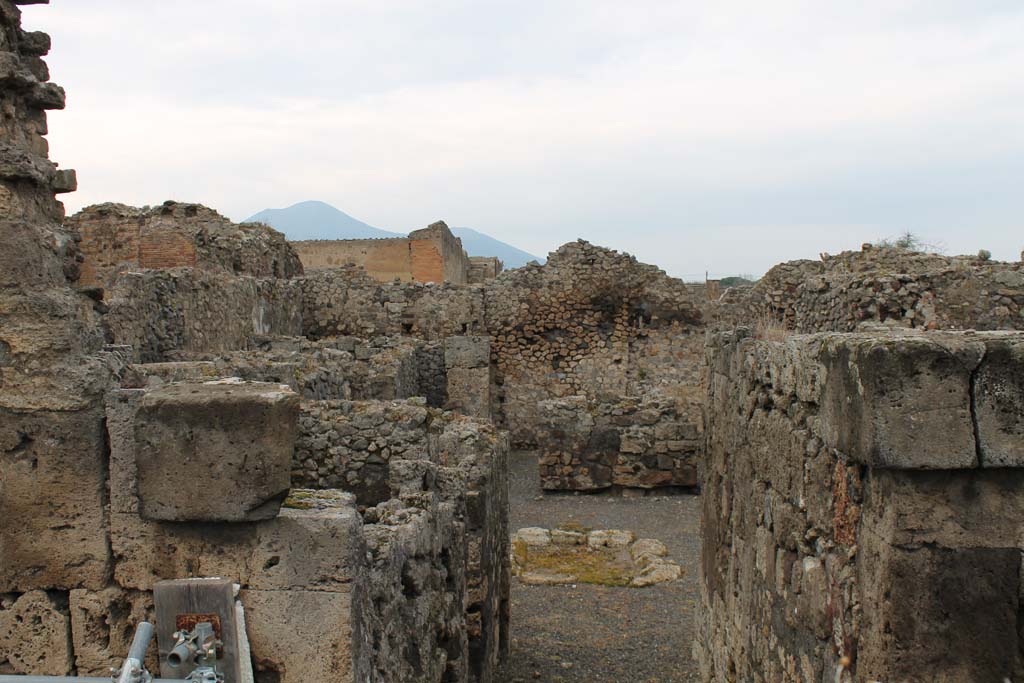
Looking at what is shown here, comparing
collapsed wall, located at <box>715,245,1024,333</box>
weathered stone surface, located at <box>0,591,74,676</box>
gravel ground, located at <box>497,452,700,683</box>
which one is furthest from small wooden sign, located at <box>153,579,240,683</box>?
collapsed wall, located at <box>715,245,1024,333</box>

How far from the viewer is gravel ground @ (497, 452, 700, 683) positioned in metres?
6.75

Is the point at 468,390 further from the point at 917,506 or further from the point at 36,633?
the point at 917,506

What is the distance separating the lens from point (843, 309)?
7.76 m

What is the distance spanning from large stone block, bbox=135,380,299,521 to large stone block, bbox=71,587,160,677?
0.39m

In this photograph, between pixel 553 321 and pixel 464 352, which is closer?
pixel 464 352

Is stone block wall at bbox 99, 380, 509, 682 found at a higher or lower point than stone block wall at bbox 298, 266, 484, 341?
lower

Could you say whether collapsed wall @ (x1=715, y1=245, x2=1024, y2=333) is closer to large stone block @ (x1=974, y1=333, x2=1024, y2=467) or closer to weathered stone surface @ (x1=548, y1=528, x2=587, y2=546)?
weathered stone surface @ (x1=548, y1=528, x2=587, y2=546)

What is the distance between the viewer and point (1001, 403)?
266 centimetres

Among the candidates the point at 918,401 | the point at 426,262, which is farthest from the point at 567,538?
the point at 426,262

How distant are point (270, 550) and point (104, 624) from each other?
667mm

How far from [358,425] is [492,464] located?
105 centimetres

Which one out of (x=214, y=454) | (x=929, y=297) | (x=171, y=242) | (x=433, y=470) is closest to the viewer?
(x=214, y=454)

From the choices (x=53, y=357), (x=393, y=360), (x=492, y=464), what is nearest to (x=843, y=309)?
(x=492, y=464)

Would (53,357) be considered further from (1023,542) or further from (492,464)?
(492,464)
